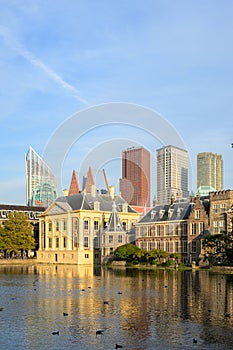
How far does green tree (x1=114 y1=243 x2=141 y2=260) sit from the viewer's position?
129 meters

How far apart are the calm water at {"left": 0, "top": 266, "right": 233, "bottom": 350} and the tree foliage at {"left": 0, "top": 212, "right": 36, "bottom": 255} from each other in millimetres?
98202

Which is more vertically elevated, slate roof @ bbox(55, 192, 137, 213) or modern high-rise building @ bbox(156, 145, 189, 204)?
modern high-rise building @ bbox(156, 145, 189, 204)

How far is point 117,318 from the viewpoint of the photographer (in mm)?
40031

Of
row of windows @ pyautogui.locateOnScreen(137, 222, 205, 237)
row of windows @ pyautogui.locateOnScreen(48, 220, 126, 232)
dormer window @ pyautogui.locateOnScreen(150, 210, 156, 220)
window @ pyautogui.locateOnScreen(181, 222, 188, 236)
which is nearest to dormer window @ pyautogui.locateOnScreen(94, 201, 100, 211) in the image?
row of windows @ pyautogui.locateOnScreen(48, 220, 126, 232)

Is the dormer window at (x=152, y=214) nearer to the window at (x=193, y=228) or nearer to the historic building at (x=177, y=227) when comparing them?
the historic building at (x=177, y=227)

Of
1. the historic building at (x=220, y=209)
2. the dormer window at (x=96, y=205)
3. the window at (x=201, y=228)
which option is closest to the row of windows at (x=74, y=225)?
the dormer window at (x=96, y=205)

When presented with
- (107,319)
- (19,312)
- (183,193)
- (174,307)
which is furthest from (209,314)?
(183,193)

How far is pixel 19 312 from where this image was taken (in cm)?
4319

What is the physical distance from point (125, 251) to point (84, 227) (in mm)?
23430

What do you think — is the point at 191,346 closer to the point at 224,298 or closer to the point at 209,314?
the point at 209,314

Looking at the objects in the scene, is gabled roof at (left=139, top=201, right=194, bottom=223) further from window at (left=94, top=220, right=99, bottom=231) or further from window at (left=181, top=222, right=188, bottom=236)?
window at (left=94, top=220, right=99, bottom=231)

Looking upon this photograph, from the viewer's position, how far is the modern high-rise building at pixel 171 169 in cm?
9490

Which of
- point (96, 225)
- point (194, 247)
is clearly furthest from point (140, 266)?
point (96, 225)

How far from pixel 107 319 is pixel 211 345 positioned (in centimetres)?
1039
